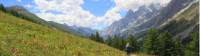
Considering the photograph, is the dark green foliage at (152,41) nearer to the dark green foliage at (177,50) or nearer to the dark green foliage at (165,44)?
the dark green foliage at (165,44)

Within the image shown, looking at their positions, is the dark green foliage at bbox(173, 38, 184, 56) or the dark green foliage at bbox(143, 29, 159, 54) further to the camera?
the dark green foliage at bbox(173, 38, 184, 56)

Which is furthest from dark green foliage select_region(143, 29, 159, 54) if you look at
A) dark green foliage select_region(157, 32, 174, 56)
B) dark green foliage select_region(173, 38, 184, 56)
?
dark green foliage select_region(173, 38, 184, 56)

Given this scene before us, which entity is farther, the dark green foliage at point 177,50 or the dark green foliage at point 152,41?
the dark green foliage at point 177,50

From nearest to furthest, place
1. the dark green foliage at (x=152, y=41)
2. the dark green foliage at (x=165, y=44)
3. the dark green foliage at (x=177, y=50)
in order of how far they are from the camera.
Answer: the dark green foliage at (x=165, y=44) < the dark green foliage at (x=152, y=41) < the dark green foliage at (x=177, y=50)

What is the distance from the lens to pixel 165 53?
3378 inches

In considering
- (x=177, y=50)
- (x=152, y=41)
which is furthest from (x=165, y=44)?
(x=177, y=50)

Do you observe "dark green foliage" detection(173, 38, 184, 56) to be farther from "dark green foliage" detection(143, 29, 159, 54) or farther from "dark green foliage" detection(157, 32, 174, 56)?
"dark green foliage" detection(143, 29, 159, 54)

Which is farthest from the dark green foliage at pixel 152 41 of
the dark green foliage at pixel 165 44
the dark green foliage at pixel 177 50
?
the dark green foliage at pixel 177 50

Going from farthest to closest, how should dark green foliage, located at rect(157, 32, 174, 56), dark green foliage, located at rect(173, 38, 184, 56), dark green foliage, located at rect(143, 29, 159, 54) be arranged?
dark green foliage, located at rect(173, 38, 184, 56) < dark green foliage, located at rect(143, 29, 159, 54) < dark green foliage, located at rect(157, 32, 174, 56)

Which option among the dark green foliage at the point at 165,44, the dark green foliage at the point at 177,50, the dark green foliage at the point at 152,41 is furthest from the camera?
the dark green foliage at the point at 177,50

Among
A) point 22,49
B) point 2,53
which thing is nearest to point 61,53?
point 22,49

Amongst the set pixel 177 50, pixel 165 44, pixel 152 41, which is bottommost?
pixel 177 50

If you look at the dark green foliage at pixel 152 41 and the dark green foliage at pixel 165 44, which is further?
the dark green foliage at pixel 152 41

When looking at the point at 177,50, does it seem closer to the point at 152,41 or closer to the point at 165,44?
the point at 165,44
